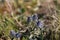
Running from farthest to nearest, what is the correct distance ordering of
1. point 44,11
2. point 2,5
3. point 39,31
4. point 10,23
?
point 2,5 < point 44,11 < point 10,23 < point 39,31

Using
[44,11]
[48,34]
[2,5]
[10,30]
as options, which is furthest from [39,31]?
[2,5]

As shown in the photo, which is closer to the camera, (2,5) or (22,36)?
(22,36)

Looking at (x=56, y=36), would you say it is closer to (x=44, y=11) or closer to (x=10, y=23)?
(x=10, y=23)

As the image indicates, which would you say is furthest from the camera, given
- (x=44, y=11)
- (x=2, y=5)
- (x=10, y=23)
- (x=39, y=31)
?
(x=2, y=5)

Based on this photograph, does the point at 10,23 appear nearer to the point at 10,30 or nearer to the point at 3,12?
the point at 10,30

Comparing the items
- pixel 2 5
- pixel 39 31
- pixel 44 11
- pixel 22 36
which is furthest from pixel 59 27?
pixel 2 5

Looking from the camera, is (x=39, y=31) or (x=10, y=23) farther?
(x=10, y=23)

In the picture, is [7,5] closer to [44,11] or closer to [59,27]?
[44,11]

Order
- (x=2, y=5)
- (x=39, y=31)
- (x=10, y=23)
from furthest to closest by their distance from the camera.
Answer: (x=2, y=5)
(x=10, y=23)
(x=39, y=31)
